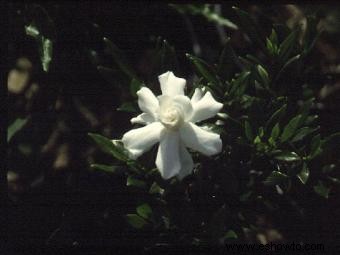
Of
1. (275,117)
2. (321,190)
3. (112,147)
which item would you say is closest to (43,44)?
(112,147)

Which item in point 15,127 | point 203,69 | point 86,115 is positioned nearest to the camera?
point 203,69

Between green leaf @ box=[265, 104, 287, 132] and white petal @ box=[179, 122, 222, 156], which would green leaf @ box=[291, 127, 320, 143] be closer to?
green leaf @ box=[265, 104, 287, 132]

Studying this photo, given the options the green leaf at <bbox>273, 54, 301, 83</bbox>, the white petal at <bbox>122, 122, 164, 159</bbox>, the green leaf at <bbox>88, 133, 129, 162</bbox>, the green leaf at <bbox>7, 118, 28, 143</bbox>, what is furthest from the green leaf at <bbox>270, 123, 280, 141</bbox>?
the green leaf at <bbox>7, 118, 28, 143</bbox>

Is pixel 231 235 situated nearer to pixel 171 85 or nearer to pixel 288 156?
pixel 288 156

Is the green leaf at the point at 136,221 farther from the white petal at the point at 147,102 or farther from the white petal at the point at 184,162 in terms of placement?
the white petal at the point at 147,102

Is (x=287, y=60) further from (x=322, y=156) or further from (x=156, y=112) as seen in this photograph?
(x=156, y=112)

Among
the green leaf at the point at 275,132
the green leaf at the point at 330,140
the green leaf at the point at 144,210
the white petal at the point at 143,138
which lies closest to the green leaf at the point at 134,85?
the white petal at the point at 143,138
